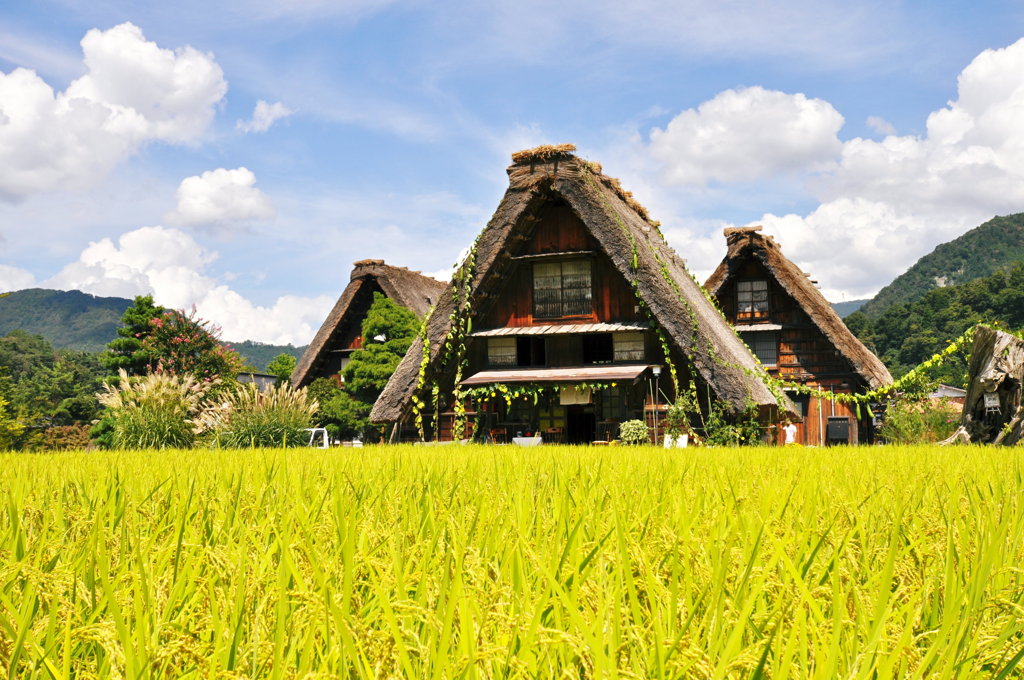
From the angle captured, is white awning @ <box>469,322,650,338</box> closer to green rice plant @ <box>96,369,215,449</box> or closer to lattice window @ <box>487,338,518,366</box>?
lattice window @ <box>487,338,518,366</box>

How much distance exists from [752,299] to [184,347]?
19652 millimetres

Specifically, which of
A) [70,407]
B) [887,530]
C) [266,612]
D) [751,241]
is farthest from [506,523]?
[70,407]

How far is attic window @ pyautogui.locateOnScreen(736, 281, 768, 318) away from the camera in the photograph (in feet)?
73.6

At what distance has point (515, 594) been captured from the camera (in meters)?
1.32

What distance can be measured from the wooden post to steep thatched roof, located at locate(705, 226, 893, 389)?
9571 millimetres

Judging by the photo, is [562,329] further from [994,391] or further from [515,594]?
[515,594]

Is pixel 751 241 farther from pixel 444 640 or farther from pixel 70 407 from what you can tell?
pixel 70 407

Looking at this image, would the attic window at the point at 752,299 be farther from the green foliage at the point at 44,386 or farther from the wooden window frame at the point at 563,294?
the green foliage at the point at 44,386

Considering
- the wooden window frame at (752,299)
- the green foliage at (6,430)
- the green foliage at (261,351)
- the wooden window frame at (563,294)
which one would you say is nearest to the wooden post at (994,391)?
the wooden window frame at (563,294)

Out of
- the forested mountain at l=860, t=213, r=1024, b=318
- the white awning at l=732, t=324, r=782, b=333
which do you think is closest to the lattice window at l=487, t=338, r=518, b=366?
the white awning at l=732, t=324, r=782, b=333

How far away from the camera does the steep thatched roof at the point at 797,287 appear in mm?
20422

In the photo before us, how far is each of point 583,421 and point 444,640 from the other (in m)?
20.2

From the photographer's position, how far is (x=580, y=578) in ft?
4.83

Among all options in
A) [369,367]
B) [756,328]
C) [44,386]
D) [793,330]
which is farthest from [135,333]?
[44,386]
